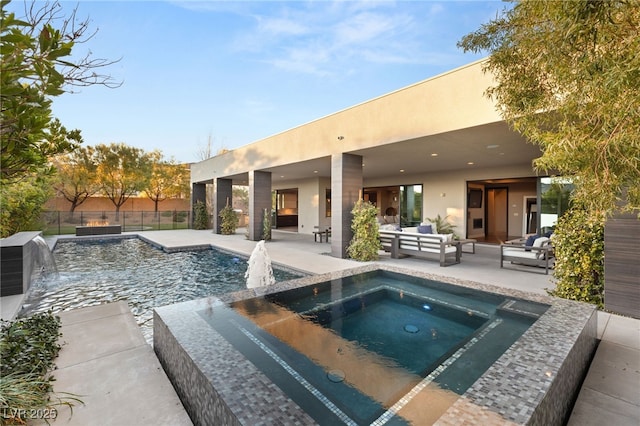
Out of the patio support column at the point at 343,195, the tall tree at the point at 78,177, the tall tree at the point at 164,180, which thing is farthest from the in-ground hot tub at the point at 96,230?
the patio support column at the point at 343,195

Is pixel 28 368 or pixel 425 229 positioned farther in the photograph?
pixel 425 229

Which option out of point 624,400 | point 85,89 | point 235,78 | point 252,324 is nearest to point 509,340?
point 624,400

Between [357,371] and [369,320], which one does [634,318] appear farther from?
[357,371]

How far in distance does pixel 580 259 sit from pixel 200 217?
1819 centimetres

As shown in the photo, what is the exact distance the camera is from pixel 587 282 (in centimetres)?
446

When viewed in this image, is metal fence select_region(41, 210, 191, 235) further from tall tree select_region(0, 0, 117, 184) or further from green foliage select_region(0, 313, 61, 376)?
tall tree select_region(0, 0, 117, 184)

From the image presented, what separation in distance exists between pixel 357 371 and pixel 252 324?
4.42 feet

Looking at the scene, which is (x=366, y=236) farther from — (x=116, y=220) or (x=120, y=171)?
(x=120, y=171)

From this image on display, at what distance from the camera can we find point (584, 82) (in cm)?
222

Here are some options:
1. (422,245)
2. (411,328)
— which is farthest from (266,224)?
(411,328)

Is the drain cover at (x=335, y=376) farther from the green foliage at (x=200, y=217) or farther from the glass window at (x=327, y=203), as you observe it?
the green foliage at (x=200, y=217)

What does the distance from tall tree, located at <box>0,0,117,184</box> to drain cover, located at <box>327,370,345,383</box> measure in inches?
101

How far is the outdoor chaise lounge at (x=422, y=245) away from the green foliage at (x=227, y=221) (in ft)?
30.2

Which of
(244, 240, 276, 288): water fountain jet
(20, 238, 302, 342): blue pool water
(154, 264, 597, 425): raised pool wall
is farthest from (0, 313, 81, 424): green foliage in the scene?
(244, 240, 276, 288): water fountain jet
